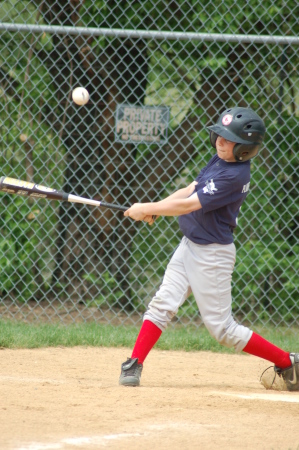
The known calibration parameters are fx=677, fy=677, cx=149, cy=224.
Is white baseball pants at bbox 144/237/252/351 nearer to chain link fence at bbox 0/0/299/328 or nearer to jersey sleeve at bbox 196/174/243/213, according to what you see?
jersey sleeve at bbox 196/174/243/213

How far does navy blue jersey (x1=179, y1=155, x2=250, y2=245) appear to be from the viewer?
12.0ft

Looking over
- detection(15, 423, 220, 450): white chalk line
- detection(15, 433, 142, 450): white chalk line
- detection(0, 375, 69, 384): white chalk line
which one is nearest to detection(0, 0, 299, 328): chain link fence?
detection(0, 375, 69, 384): white chalk line

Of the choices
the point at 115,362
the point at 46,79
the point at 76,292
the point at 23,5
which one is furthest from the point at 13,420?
the point at 23,5

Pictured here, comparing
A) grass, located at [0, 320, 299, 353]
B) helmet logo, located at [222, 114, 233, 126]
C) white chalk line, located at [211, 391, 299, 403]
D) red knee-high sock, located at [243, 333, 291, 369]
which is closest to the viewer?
white chalk line, located at [211, 391, 299, 403]

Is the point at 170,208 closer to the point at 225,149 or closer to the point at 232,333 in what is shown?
the point at 225,149

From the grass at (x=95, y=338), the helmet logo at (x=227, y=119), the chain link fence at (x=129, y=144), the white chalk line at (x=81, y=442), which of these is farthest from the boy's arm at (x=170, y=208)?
the chain link fence at (x=129, y=144)

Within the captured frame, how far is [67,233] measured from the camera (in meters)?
6.38

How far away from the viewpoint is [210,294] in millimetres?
3836

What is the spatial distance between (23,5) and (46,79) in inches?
27.5

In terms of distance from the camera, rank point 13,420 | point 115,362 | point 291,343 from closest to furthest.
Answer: point 13,420, point 115,362, point 291,343

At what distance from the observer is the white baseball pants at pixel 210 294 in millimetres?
3824

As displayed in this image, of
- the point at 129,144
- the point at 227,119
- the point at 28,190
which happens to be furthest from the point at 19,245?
the point at 227,119

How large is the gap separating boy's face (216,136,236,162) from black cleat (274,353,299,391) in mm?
1217

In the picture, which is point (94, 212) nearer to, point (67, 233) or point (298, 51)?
point (67, 233)
